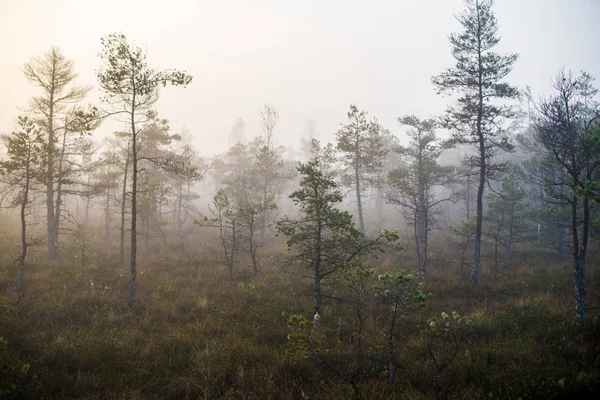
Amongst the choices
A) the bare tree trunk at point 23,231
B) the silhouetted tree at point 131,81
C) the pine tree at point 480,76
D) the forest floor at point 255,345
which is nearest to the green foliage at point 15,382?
the forest floor at point 255,345

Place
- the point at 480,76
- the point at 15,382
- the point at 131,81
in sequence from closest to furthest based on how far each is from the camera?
1. the point at 15,382
2. the point at 131,81
3. the point at 480,76

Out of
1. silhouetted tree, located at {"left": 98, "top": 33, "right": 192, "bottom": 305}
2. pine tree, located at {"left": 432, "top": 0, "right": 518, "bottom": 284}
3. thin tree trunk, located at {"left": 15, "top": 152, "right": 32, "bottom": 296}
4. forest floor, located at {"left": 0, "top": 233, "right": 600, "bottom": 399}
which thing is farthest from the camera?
pine tree, located at {"left": 432, "top": 0, "right": 518, "bottom": 284}

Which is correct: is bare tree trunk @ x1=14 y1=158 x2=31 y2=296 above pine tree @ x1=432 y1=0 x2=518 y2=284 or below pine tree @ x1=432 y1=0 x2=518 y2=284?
below

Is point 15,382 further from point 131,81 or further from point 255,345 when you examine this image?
point 131,81

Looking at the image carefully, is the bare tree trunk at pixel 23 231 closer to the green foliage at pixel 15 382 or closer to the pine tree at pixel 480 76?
the green foliage at pixel 15 382

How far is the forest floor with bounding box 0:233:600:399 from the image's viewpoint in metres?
5.21

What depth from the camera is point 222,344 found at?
6.96 metres

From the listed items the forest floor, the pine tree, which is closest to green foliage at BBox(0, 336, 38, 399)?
the forest floor

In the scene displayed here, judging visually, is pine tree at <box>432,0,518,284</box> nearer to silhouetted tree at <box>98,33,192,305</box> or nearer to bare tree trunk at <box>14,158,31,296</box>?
silhouetted tree at <box>98,33,192,305</box>

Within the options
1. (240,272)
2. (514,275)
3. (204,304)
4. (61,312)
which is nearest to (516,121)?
(514,275)

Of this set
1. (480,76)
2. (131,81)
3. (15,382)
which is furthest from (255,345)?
(480,76)

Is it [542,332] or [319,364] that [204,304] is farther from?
[542,332]

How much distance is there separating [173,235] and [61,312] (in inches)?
628

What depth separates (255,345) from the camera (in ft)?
23.4
